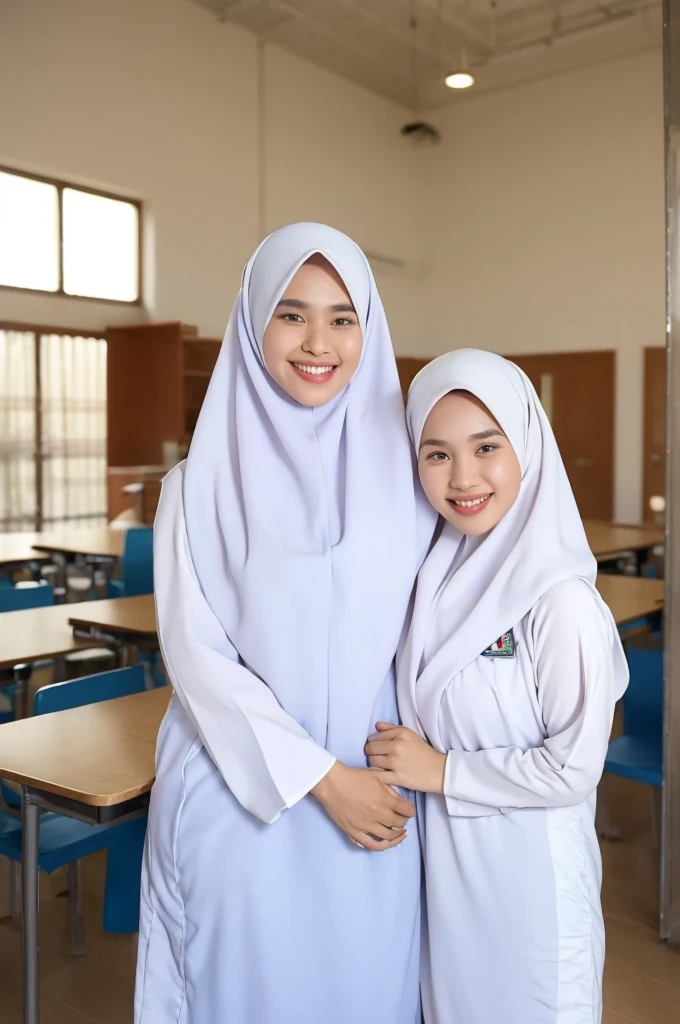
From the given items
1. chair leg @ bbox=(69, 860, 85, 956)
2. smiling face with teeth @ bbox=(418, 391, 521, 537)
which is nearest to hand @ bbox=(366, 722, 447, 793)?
smiling face with teeth @ bbox=(418, 391, 521, 537)

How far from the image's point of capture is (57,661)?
10.7ft

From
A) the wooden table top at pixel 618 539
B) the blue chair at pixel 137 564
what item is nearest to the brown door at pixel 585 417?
the wooden table top at pixel 618 539

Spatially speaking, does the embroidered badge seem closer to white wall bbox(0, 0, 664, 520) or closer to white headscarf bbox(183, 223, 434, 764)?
white headscarf bbox(183, 223, 434, 764)

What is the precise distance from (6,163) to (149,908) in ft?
21.2

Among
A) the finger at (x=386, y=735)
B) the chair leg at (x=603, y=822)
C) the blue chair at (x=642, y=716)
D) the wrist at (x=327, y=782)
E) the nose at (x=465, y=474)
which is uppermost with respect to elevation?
the nose at (x=465, y=474)

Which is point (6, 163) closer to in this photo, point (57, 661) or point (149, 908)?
point (57, 661)

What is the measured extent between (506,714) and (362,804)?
0.79 ft

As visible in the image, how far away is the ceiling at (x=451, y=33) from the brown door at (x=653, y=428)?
283cm

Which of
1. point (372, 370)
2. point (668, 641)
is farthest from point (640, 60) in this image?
point (372, 370)

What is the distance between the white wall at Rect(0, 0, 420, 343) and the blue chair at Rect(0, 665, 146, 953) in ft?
16.9

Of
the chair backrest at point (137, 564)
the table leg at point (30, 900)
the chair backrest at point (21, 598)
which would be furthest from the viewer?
the chair backrest at point (137, 564)

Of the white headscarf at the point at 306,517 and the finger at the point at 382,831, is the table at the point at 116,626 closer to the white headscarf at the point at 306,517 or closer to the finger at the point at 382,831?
the white headscarf at the point at 306,517

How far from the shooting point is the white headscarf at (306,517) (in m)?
1.31

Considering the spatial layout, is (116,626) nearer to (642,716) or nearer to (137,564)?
(137,564)
